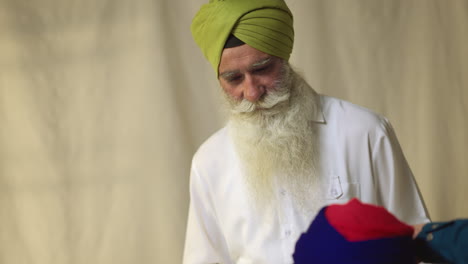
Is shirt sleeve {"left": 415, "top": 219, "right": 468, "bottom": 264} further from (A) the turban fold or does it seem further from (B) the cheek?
(B) the cheek

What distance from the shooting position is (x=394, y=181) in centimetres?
223

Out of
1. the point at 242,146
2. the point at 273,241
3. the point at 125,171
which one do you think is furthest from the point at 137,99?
the point at 273,241

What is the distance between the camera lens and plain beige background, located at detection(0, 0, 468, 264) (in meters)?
3.47

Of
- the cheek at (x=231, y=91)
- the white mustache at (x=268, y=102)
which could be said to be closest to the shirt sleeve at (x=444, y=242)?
the white mustache at (x=268, y=102)

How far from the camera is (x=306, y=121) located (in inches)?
→ 92.4

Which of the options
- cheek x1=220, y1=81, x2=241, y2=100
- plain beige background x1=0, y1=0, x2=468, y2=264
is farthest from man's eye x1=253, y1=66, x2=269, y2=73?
plain beige background x1=0, y1=0, x2=468, y2=264

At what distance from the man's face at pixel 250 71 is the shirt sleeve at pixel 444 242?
93 centimetres

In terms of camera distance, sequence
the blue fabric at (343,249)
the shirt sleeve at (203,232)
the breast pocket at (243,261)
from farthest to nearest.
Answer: the shirt sleeve at (203,232) → the breast pocket at (243,261) → the blue fabric at (343,249)

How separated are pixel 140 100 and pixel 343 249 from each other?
2.39 meters

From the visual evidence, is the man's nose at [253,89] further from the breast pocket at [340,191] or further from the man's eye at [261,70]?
the breast pocket at [340,191]

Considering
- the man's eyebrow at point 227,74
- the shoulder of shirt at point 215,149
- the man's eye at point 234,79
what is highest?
the man's eyebrow at point 227,74

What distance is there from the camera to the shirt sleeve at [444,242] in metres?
1.34

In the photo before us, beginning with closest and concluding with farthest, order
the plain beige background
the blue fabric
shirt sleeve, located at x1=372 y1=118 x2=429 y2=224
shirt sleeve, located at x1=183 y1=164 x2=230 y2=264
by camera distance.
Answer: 1. the blue fabric
2. shirt sleeve, located at x1=372 y1=118 x2=429 y2=224
3. shirt sleeve, located at x1=183 y1=164 x2=230 y2=264
4. the plain beige background

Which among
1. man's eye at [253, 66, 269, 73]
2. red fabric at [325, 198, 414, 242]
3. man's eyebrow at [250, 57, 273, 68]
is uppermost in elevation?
man's eyebrow at [250, 57, 273, 68]
